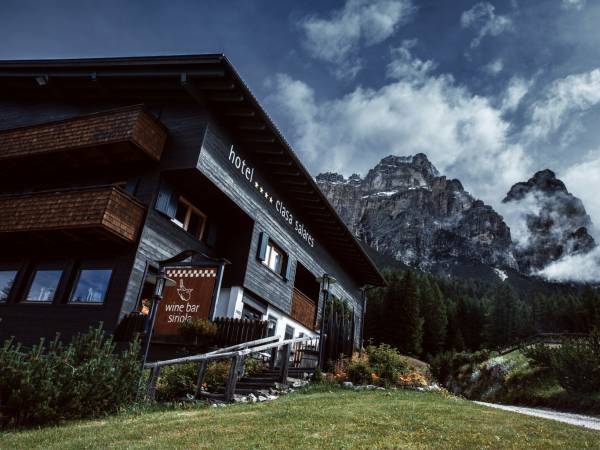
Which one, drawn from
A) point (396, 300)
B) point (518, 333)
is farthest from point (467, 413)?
point (518, 333)

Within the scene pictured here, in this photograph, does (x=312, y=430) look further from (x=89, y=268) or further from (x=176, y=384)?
(x=89, y=268)

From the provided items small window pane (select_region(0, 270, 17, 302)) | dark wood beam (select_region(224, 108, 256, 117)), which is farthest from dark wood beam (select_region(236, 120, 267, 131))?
small window pane (select_region(0, 270, 17, 302))

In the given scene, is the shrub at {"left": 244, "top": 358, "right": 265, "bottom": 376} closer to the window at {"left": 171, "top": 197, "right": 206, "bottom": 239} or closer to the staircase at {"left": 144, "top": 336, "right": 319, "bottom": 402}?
the staircase at {"left": 144, "top": 336, "right": 319, "bottom": 402}

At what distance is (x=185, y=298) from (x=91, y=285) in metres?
4.58

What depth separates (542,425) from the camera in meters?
9.07

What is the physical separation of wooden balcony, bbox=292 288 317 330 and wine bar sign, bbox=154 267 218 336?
1101cm

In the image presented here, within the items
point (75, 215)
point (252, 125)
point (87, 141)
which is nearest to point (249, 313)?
point (252, 125)

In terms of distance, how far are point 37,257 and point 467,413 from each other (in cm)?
1687

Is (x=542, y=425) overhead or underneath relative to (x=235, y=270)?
underneath

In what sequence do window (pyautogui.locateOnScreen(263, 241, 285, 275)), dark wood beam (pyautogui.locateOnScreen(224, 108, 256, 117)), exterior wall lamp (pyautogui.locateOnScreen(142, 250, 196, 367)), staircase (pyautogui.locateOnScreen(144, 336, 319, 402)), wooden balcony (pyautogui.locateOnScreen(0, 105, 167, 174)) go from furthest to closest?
1. window (pyautogui.locateOnScreen(263, 241, 285, 275))
2. dark wood beam (pyautogui.locateOnScreen(224, 108, 256, 117))
3. wooden balcony (pyautogui.locateOnScreen(0, 105, 167, 174))
4. staircase (pyautogui.locateOnScreen(144, 336, 319, 402))
5. exterior wall lamp (pyautogui.locateOnScreen(142, 250, 196, 367))

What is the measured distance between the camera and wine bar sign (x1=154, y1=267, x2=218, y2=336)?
48.1ft

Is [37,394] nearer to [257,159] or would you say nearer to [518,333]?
[257,159]

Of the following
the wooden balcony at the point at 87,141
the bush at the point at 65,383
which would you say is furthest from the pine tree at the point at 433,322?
the bush at the point at 65,383

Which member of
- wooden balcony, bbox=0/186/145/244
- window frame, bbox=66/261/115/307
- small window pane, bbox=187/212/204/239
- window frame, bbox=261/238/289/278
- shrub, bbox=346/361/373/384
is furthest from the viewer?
Result: window frame, bbox=261/238/289/278
